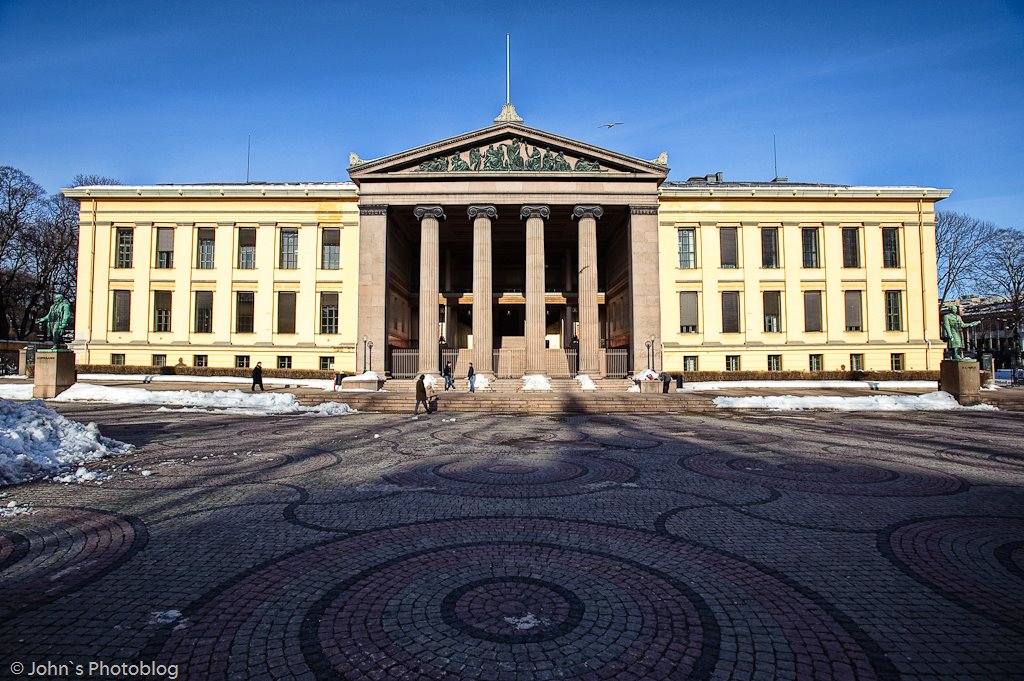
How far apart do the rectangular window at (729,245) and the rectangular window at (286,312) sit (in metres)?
32.5

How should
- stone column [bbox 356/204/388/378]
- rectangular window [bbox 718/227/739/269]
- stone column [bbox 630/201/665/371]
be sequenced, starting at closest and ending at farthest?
stone column [bbox 356/204/388/378]
stone column [bbox 630/201/665/371]
rectangular window [bbox 718/227/739/269]

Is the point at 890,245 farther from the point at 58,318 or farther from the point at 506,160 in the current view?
the point at 58,318

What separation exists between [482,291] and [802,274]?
2458cm

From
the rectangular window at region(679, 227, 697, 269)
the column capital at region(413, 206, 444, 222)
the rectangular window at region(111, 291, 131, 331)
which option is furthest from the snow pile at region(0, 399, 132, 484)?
the rectangular window at region(679, 227, 697, 269)

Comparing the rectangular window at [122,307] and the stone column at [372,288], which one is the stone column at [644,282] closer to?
the stone column at [372,288]

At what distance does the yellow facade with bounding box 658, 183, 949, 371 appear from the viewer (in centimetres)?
3884

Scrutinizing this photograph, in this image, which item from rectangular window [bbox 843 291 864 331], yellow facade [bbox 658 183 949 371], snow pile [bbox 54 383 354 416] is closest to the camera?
snow pile [bbox 54 383 354 416]

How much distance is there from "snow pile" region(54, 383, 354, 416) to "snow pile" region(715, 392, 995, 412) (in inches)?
660

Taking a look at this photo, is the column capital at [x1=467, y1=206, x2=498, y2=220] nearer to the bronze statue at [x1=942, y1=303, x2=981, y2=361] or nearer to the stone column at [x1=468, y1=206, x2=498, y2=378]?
the stone column at [x1=468, y1=206, x2=498, y2=378]

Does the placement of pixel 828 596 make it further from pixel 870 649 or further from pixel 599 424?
pixel 599 424

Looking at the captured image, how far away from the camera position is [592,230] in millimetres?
34250

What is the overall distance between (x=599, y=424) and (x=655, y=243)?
20.6 m

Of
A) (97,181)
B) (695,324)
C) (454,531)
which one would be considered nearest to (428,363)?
(695,324)

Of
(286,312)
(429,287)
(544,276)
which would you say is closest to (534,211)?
(544,276)
